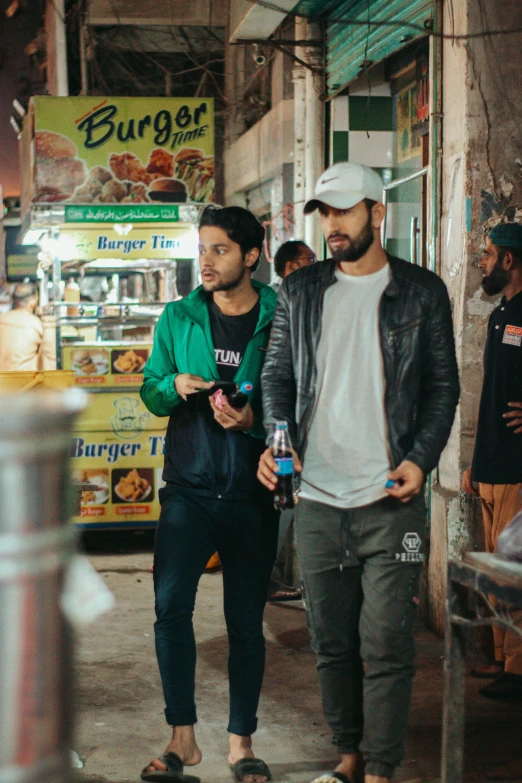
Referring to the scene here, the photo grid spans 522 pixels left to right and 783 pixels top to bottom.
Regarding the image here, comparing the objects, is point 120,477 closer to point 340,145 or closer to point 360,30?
point 340,145

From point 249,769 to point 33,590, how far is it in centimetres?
246

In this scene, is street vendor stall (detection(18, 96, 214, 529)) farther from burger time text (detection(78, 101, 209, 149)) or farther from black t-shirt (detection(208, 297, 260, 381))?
black t-shirt (detection(208, 297, 260, 381))

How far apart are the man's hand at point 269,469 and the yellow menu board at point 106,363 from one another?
5.03 meters

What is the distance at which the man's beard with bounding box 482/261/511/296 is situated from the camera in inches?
199

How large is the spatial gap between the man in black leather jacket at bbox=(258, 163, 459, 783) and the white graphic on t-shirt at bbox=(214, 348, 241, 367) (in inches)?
14.6

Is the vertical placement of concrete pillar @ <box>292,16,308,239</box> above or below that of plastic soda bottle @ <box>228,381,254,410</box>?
above

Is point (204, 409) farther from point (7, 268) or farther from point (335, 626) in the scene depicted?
point (7, 268)

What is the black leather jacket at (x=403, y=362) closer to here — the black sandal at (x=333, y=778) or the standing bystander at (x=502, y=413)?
the black sandal at (x=333, y=778)

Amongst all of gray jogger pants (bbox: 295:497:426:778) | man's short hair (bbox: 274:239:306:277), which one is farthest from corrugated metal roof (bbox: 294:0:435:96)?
gray jogger pants (bbox: 295:497:426:778)

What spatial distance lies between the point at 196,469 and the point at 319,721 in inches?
56.5

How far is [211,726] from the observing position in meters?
4.38

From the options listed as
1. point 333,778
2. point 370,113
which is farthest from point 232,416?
point 370,113

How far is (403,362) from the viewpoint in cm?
341

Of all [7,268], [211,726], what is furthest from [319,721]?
[7,268]
